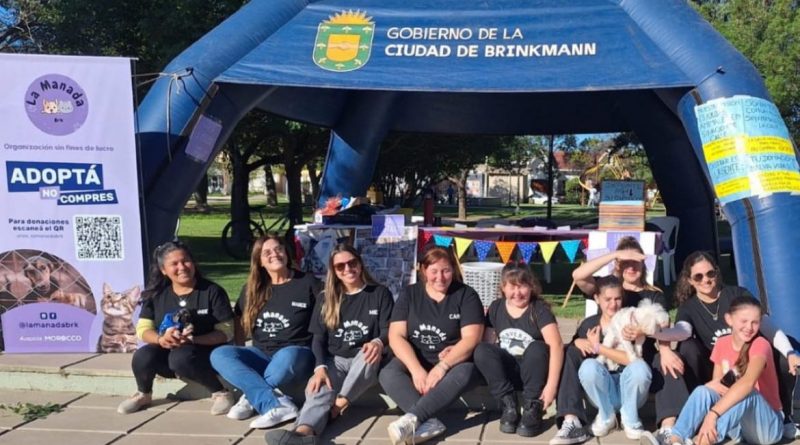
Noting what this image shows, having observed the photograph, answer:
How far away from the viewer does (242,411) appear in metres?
5.14

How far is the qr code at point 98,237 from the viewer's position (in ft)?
20.5

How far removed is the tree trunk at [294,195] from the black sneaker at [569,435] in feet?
33.7

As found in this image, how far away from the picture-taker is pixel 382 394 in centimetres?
540

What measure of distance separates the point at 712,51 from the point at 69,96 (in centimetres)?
482

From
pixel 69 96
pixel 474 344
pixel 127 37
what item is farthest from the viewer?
pixel 127 37

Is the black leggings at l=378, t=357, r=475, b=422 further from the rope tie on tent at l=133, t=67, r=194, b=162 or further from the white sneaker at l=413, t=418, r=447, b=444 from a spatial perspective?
the rope tie on tent at l=133, t=67, r=194, b=162

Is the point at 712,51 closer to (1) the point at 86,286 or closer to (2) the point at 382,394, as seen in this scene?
(2) the point at 382,394

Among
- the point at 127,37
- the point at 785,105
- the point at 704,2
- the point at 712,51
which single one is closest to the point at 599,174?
the point at 704,2

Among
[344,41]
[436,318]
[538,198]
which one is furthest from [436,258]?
[538,198]

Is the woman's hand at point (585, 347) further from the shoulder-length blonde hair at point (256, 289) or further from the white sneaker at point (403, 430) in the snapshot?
the shoulder-length blonde hair at point (256, 289)

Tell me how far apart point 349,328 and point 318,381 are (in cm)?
42

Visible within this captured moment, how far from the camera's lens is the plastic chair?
10211mm

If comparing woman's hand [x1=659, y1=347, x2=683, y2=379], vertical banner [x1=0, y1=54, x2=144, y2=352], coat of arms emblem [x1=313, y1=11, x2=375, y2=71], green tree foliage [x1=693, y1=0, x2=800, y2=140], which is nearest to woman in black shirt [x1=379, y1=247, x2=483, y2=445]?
woman's hand [x1=659, y1=347, x2=683, y2=379]

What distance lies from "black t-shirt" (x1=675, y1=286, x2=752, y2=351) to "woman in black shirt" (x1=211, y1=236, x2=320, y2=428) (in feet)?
7.42
